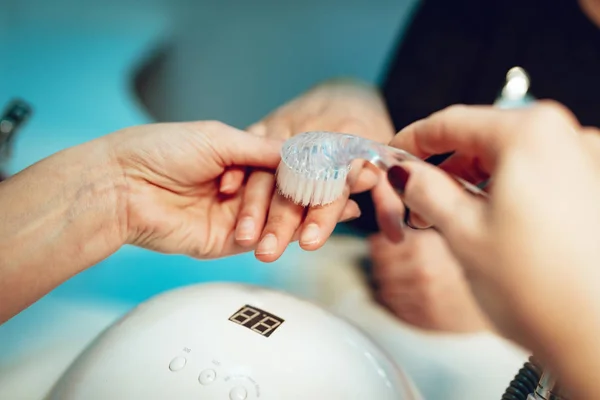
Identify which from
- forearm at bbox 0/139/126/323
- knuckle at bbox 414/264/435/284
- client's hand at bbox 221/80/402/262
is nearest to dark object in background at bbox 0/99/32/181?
forearm at bbox 0/139/126/323

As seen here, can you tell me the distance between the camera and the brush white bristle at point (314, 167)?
17.6 inches

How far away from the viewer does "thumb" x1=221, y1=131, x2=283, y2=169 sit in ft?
1.67

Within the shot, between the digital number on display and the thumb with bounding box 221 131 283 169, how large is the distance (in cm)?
14

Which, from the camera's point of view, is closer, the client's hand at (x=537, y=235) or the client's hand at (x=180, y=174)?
the client's hand at (x=537, y=235)

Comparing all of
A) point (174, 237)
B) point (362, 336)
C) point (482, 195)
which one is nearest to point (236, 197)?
point (174, 237)

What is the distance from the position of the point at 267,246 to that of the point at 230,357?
3.7 inches

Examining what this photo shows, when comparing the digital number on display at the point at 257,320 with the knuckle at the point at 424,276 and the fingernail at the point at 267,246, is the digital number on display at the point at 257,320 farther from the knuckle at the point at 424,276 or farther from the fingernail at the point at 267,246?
the knuckle at the point at 424,276

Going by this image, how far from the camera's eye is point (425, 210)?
0.32 meters

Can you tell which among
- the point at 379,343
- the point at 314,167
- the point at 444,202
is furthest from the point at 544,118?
the point at 379,343

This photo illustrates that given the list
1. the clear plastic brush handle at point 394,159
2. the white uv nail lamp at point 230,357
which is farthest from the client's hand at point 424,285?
the clear plastic brush handle at point 394,159

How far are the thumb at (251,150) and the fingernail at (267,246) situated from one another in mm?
86

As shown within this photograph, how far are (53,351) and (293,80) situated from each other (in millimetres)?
779

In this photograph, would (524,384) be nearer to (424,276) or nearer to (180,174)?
(424,276)

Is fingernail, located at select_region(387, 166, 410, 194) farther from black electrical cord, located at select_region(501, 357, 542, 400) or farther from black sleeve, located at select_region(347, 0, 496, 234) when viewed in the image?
black sleeve, located at select_region(347, 0, 496, 234)
